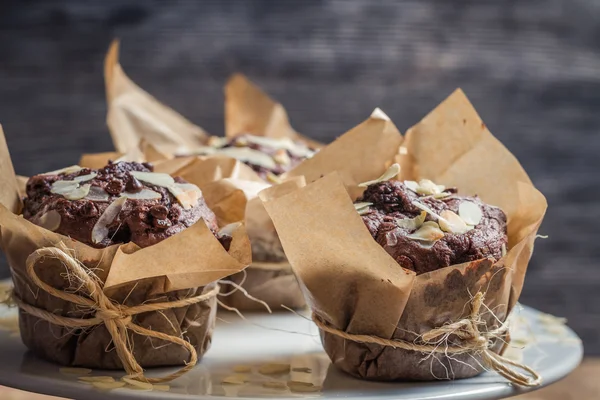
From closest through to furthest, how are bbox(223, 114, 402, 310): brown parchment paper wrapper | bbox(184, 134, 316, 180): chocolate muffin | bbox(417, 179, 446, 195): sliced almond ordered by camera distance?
1. bbox(417, 179, 446, 195): sliced almond
2. bbox(223, 114, 402, 310): brown parchment paper wrapper
3. bbox(184, 134, 316, 180): chocolate muffin

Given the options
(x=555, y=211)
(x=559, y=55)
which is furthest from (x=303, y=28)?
(x=555, y=211)

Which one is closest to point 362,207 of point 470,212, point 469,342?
point 470,212

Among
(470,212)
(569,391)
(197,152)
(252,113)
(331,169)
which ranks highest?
(470,212)

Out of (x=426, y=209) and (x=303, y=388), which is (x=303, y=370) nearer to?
(x=303, y=388)

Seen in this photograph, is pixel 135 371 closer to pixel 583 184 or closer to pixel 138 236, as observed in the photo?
pixel 138 236

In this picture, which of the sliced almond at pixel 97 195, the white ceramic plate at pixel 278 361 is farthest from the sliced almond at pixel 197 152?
the sliced almond at pixel 97 195

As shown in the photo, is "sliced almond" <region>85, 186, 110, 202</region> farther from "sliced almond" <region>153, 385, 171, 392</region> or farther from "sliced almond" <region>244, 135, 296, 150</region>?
"sliced almond" <region>244, 135, 296, 150</region>

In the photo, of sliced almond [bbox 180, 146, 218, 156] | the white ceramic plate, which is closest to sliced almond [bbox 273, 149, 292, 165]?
sliced almond [bbox 180, 146, 218, 156]
